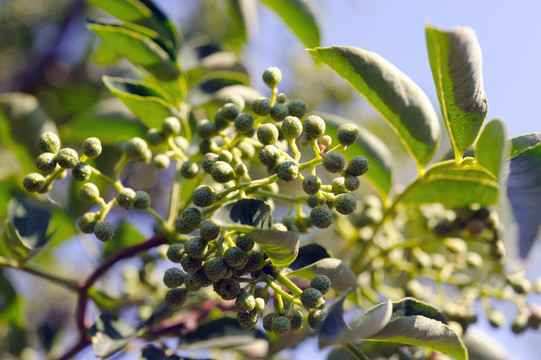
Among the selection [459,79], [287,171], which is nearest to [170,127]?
[287,171]

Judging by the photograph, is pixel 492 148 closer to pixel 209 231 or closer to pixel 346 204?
pixel 346 204

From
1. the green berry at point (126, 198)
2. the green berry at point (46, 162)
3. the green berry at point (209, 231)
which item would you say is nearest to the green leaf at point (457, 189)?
the green berry at point (209, 231)

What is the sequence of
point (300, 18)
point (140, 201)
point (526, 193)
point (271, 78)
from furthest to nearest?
1. point (300, 18)
2. point (271, 78)
3. point (140, 201)
4. point (526, 193)

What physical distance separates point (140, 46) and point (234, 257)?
1.09m

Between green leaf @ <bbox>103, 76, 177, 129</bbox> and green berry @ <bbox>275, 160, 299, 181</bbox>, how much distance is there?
0.74 metres

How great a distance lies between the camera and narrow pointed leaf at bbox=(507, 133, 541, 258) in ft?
2.98

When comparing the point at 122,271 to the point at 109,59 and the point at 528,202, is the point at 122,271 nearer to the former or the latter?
the point at 109,59

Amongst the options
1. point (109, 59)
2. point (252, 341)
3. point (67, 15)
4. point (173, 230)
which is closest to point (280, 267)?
point (173, 230)

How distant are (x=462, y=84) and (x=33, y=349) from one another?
2318mm

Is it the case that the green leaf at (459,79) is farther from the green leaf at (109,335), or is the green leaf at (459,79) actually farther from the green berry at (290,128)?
the green leaf at (109,335)

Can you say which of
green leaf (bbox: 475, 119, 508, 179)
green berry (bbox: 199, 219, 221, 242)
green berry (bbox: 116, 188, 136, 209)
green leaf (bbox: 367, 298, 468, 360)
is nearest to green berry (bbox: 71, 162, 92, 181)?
green berry (bbox: 116, 188, 136, 209)

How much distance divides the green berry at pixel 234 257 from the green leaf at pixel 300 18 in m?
1.15

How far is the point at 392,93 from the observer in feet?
4.86

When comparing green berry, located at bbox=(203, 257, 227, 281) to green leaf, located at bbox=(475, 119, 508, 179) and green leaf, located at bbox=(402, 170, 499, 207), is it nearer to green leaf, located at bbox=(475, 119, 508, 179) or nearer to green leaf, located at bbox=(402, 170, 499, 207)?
green leaf, located at bbox=(475, 119, 508, 179)
